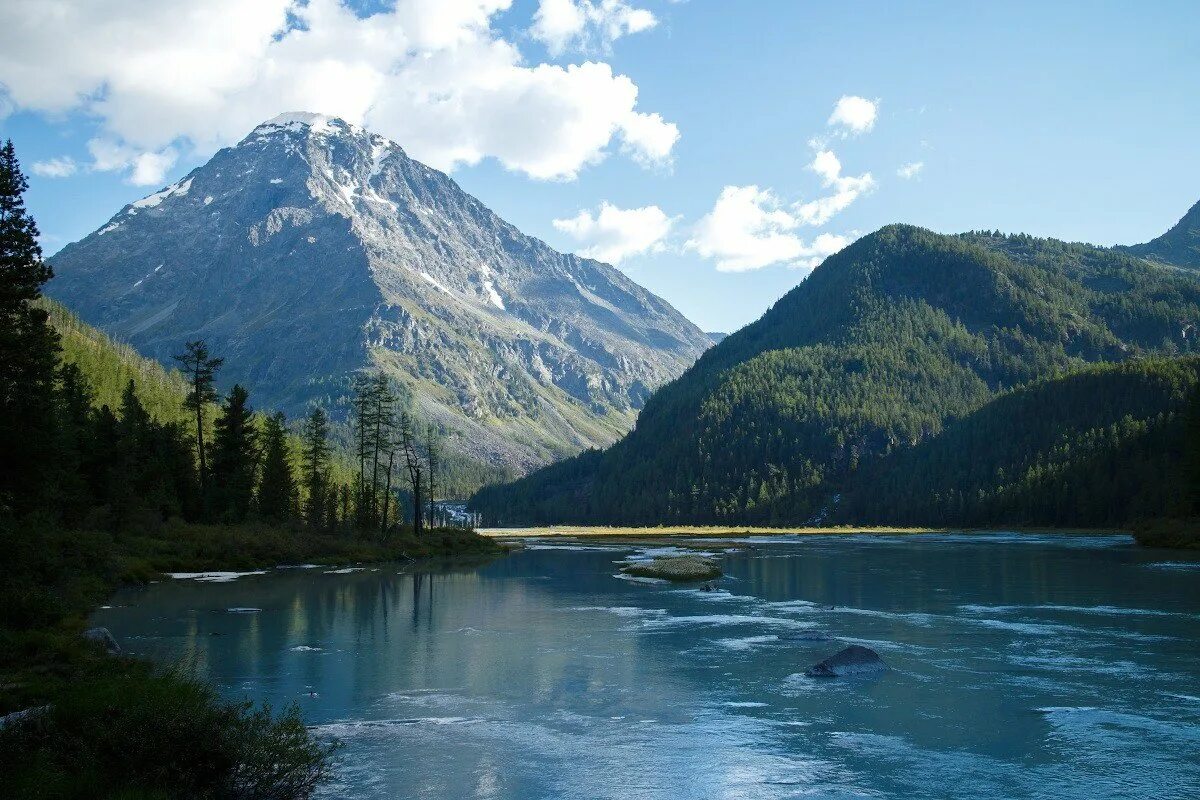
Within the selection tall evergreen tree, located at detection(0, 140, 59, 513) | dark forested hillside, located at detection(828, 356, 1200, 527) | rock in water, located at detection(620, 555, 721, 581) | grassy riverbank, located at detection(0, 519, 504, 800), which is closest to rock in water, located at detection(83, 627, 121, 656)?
grassy riverbank, located at detection(0, 519, 504, 800)

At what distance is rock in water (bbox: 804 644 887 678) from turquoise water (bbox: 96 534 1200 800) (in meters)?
0.73

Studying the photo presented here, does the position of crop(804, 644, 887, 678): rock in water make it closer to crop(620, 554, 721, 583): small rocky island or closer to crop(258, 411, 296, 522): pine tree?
crop(620, 554, 721, 583): small rocky island

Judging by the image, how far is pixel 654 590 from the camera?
64.0 metres

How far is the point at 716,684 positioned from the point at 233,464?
7522 cm

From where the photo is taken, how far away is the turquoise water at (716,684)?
20828 mm

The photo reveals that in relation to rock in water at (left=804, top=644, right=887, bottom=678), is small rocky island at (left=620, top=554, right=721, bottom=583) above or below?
below

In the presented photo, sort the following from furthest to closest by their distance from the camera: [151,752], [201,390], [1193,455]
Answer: [1193,455] < [201,390] < [151,752]

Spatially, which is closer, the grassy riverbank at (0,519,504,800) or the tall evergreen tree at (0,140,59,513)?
the grassy riverbank at (0,519,504,800)

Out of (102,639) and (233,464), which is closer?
(102,639)

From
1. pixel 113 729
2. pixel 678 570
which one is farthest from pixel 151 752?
pixel 678 570

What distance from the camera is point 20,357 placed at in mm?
34438

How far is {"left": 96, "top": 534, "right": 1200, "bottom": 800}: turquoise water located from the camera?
2083 cm

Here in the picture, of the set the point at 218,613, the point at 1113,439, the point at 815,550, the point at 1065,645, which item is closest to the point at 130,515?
the point at 218,613

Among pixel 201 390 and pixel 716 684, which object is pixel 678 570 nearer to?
pixel 716 684
